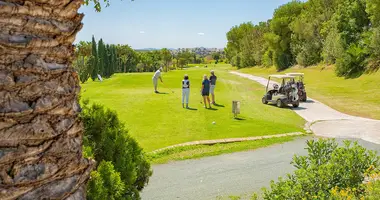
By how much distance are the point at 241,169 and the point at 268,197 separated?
13.0 ft

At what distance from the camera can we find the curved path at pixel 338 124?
12.3 meters

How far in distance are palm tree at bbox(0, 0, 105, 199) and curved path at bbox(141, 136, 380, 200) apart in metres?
4.48

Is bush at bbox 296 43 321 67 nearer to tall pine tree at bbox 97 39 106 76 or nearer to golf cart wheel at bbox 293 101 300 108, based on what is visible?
tall pine tree at bbox 97 39 106 76

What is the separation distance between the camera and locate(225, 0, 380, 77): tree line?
38.2 meters

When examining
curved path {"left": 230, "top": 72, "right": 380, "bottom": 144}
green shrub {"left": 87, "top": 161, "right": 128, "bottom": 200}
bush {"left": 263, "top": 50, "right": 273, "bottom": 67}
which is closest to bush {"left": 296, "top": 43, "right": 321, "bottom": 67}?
bush {"left": 263, "top": 50, "right": 273, "bottom": 67}

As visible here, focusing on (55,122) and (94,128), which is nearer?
(55,122)

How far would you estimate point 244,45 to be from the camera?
8900 centimetres

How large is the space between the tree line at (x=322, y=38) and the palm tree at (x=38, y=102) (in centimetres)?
3846

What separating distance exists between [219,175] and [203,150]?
204cm

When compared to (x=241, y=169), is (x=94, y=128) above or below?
above

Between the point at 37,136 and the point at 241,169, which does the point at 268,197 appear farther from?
the point at 241,169

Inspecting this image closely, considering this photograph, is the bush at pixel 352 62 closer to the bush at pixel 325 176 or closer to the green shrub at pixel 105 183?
the bush at pixel 325 176

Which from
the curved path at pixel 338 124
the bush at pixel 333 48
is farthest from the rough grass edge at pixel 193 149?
the bush at pixel 333 48

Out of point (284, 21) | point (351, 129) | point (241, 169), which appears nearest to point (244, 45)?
point (284, 21)
